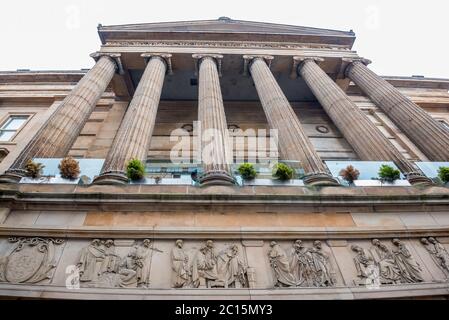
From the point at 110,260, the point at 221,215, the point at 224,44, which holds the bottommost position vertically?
the point at 110,260

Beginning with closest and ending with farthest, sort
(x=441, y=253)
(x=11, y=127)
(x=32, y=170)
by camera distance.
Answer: (x=441, y=253)
(x=32, y=170)
(x=11, y=127)

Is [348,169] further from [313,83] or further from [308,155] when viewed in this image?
[313,83]

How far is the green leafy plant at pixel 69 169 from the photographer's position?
29.7ft

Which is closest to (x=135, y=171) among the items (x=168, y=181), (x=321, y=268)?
(x=168, y=181)

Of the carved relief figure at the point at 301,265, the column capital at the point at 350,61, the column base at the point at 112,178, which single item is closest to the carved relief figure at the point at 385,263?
the carved relief figure at the point at 301,265

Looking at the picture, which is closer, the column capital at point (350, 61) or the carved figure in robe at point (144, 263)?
the carved figure in robe at point (144, 263)

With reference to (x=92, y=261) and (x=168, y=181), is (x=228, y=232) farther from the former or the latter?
(x=92, y=261)

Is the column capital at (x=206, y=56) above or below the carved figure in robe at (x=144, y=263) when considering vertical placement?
above

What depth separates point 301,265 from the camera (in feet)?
22.0

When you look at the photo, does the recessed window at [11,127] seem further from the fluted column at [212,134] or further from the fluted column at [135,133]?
the fluted column at [212,134]

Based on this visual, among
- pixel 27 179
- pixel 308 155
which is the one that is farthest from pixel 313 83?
pixel 27 179

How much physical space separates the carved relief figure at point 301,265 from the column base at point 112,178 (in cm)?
570

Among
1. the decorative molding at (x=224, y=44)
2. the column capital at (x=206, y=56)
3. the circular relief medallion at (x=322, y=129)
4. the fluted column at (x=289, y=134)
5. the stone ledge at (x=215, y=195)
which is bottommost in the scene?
the stone ledge at (x=215, y=195)

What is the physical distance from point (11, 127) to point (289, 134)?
62.3 ft
